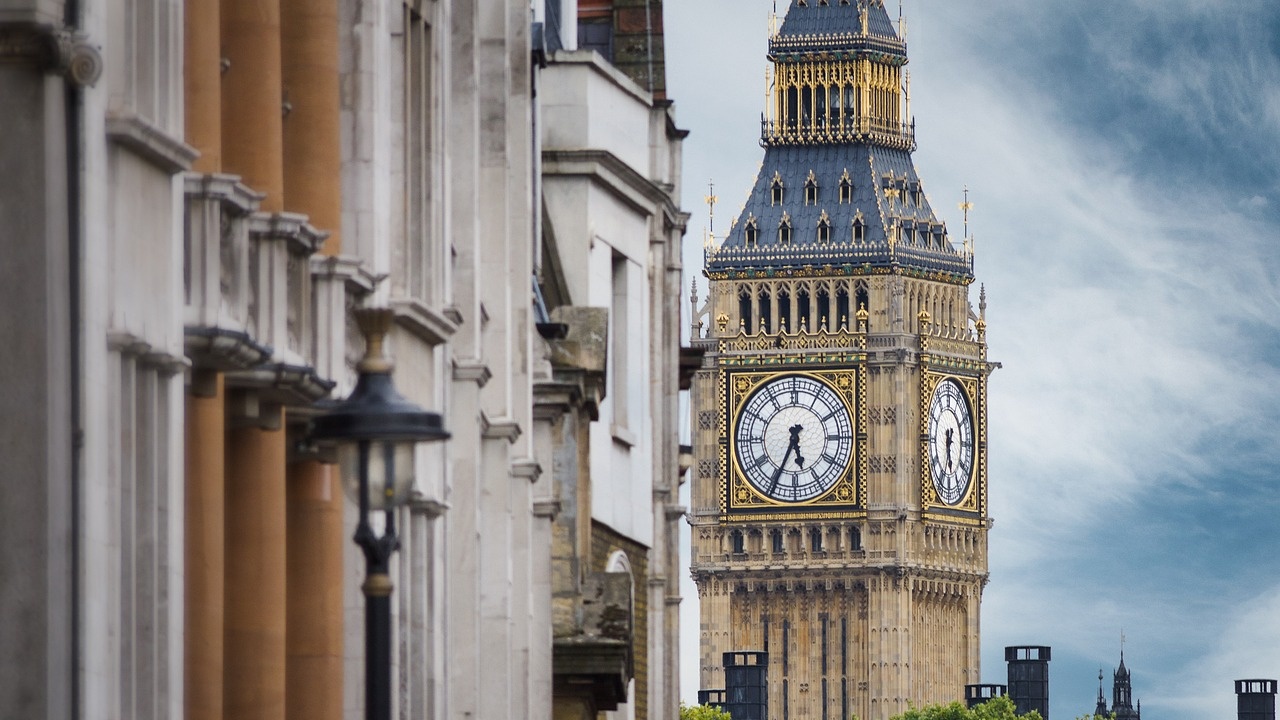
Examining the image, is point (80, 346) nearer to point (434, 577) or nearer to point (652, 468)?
point (434, 577)

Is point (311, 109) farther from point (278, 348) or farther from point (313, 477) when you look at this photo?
point (278, 348)

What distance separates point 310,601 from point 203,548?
10.3 ft

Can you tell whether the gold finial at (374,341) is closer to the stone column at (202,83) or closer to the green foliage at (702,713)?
the stone column at (202,83)

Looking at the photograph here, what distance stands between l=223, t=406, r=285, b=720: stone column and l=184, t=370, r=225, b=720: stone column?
108 centimetres

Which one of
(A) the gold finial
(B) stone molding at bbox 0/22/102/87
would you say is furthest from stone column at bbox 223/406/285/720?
(B) stone molding at bbox 0/22/102/87

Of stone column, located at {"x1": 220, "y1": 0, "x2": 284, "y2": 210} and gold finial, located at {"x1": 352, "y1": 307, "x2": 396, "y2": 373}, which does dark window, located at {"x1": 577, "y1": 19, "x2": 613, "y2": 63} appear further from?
gold finial, located at {"x1": 352, "y1": 307, "x2": 396, "y2": 373}

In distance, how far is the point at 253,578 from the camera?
21062mm

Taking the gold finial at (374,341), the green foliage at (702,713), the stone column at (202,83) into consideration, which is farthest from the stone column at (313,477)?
the green foliage at (702,713)

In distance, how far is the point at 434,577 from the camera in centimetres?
2598

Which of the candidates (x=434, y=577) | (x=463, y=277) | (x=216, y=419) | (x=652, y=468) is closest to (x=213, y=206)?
(x=216, y=419)

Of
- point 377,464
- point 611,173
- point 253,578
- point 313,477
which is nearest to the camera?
point 377,464

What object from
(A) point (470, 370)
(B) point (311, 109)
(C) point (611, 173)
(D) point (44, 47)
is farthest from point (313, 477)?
(C) point (611, 173)

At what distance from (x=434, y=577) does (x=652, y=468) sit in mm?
19189

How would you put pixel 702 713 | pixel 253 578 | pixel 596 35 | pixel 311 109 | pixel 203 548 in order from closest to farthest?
pixel 203 548 < pixel 253 578 < pixel 311 109 < pixel 596 35 < pixel 702 713
